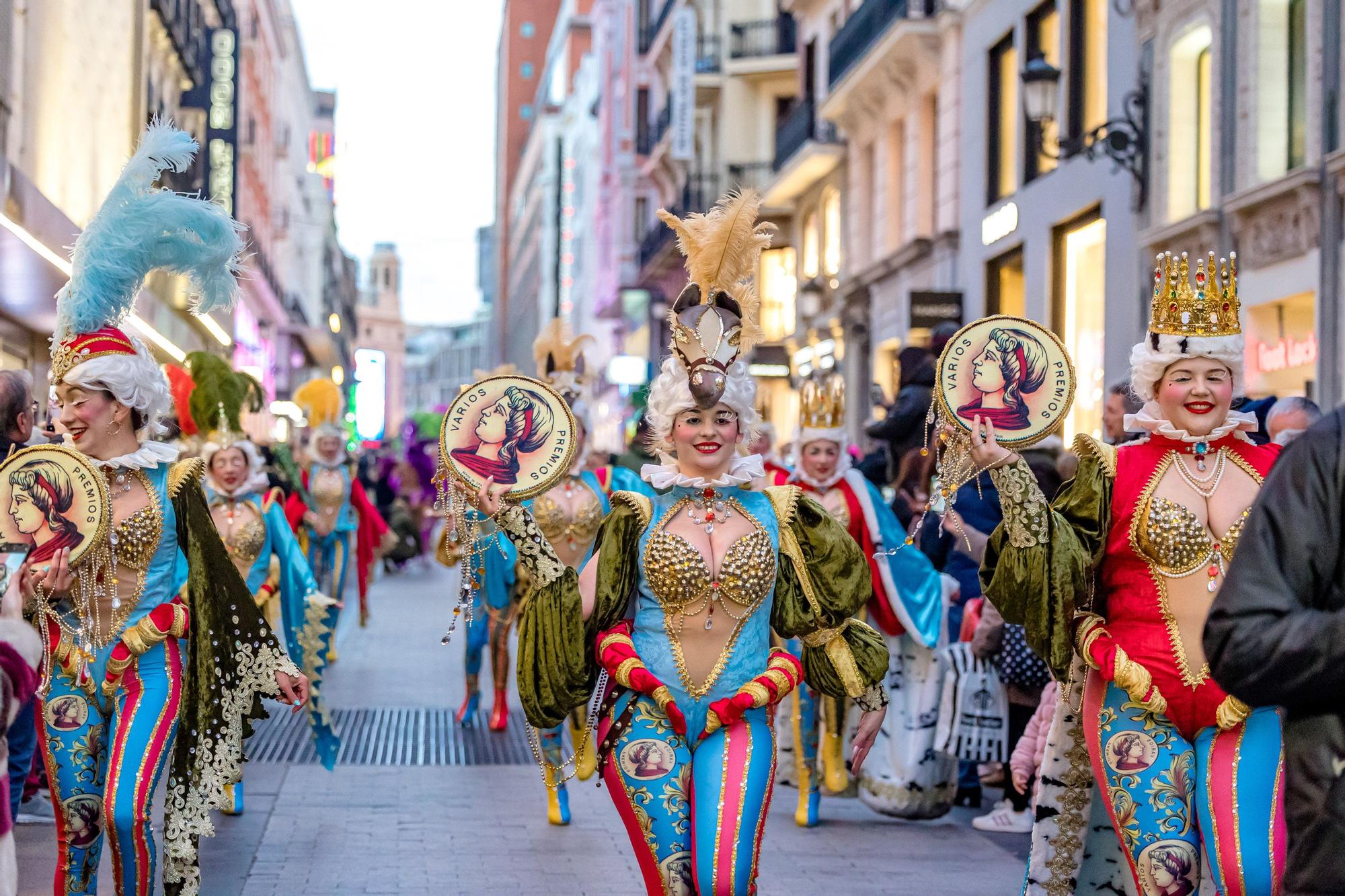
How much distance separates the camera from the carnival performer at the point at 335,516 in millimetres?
16156

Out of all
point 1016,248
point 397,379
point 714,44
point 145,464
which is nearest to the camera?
point 145,464

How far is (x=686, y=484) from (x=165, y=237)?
1965 millimetres

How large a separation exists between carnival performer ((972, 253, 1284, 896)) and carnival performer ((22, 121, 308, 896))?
244 centimetres

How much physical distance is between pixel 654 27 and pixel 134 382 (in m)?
43.5

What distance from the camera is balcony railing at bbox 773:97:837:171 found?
28250mm

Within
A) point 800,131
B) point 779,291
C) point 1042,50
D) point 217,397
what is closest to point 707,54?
point 779,291

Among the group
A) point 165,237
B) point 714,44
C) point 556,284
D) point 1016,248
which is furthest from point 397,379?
point 165,237

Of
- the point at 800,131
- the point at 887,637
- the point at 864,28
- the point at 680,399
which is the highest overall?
the point at 864,28

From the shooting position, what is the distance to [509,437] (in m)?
5.24

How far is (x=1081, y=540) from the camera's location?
5.16 meters

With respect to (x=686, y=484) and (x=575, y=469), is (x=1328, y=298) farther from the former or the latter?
(x=686, y=484)

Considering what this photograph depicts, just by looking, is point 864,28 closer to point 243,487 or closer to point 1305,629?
point 243,487

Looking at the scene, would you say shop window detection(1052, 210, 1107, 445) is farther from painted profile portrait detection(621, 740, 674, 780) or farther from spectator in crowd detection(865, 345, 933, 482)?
painted profile portrait detection(621, 740, 674, 780)

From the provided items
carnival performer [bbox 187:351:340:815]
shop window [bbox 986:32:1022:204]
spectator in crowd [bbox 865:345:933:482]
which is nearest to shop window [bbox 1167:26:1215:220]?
spectator in crowd [bbox 865:345:933:482]
